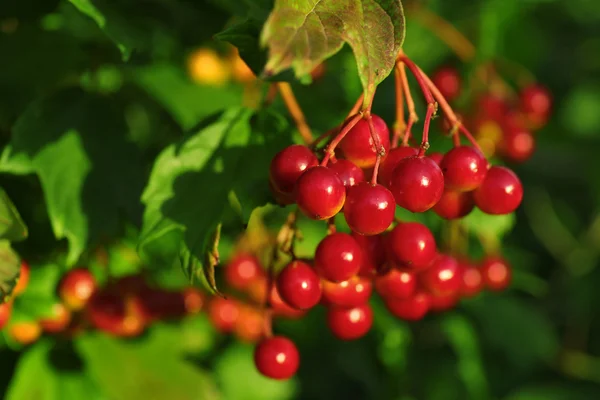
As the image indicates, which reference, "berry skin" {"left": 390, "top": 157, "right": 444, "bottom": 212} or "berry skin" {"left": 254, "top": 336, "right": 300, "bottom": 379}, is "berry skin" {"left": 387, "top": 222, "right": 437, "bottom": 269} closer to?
"berry skin" {"left": 390, "top": 157, "right": 444, "bottom": 212}

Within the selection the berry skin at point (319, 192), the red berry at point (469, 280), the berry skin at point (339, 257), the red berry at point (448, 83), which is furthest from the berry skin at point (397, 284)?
Answer: the red berry at point (448, 83)

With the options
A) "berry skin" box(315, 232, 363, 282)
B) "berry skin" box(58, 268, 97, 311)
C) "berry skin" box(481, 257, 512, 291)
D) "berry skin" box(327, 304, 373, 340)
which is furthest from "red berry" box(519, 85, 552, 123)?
"berry skin" box(58, 268, 97, 311)

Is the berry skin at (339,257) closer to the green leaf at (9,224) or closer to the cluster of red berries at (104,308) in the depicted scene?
the green leaf at (9,224)

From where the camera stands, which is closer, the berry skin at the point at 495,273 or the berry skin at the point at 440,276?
the berry skin at the point at 440,276

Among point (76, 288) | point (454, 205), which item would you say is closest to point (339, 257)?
point (454, 205)

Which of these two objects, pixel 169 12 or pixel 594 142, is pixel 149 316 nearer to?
pixel 169 12

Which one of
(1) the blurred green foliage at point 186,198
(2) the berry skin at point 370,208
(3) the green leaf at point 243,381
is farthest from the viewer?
(3) the green leaf at point 243,381
